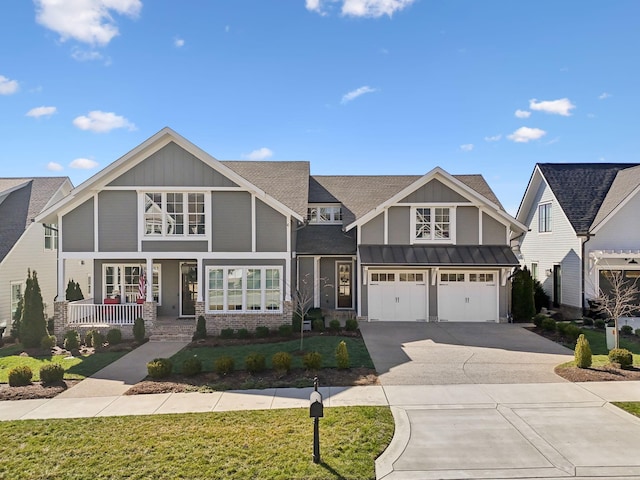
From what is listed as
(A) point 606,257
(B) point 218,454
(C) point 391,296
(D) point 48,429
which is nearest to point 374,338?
(C) point 391,296

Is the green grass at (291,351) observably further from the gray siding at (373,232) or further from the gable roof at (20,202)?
the gable roof at (20,202)

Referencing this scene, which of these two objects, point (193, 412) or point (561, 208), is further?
point (561, 208)

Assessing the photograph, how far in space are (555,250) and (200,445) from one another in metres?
21.2

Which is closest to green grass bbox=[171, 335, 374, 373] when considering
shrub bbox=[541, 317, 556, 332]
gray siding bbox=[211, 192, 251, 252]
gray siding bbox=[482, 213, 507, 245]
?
gray siding bbox=[211, 192, 251, 252]

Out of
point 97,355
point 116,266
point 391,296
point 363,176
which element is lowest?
point 97,355

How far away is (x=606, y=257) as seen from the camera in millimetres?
18906

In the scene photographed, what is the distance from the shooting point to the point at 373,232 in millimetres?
19062

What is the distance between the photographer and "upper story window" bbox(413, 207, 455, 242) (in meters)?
19.0

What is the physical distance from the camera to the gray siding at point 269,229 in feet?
57.1

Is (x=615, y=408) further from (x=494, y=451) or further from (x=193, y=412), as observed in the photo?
(x=193, y=412)

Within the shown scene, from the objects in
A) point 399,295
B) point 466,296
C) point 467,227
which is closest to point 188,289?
point 399,295

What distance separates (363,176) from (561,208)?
36.1ft

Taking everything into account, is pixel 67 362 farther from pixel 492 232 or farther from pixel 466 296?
pixel 492 232

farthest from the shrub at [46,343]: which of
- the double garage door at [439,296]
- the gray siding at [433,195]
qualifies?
the gray siding at [433,195]
